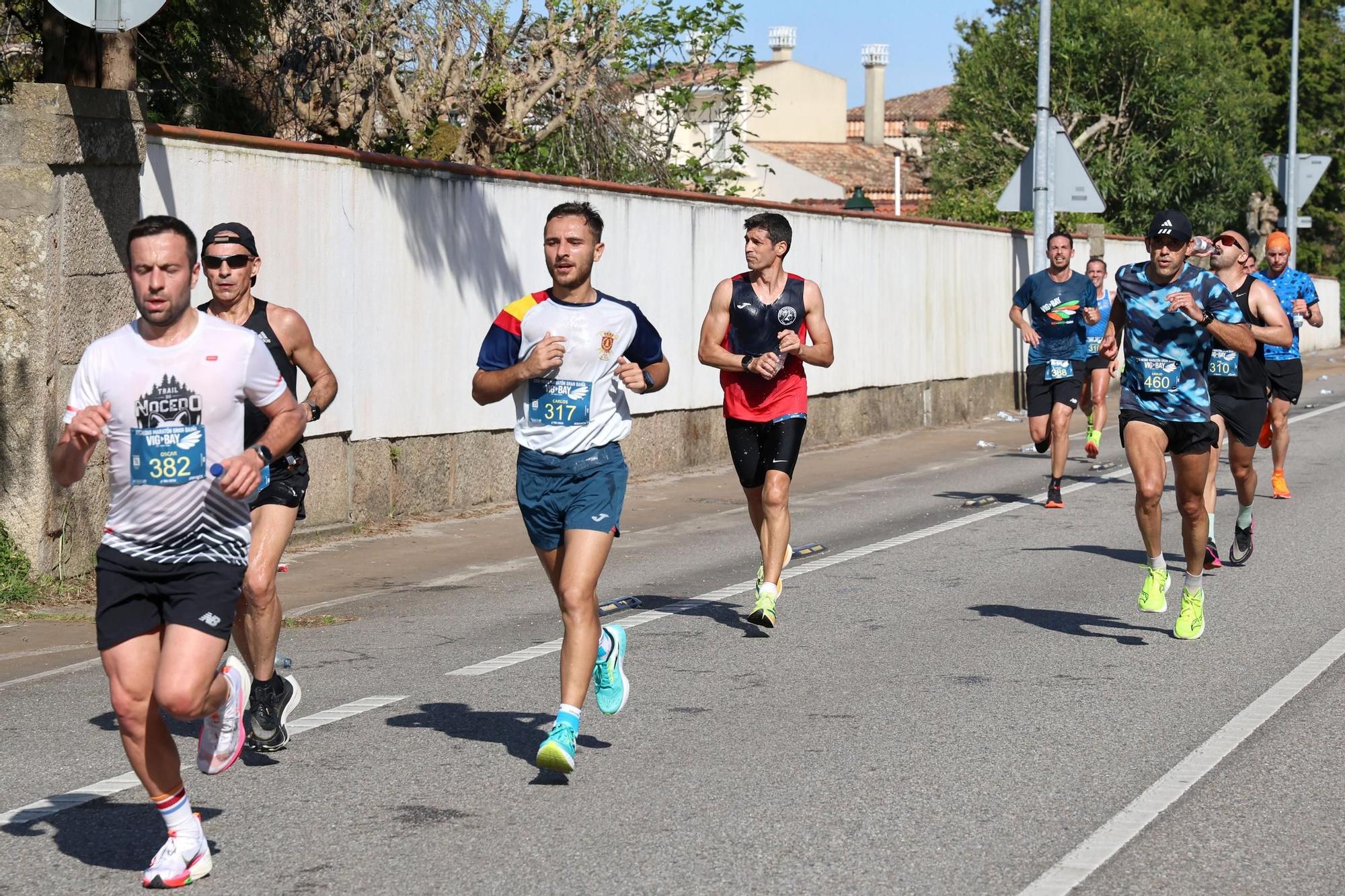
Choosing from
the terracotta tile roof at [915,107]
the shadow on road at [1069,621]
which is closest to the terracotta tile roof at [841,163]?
the terracotta tile roof at [915,107]

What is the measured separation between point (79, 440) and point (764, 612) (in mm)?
4577

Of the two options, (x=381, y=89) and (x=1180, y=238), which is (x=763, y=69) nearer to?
(x=381, y=89)

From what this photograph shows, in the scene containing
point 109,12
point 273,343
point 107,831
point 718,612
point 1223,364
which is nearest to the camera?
point 107,831

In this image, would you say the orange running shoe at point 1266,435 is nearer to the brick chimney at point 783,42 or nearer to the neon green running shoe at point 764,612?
the neon green running shoe at point 764,612

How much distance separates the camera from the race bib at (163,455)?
472 centimetres

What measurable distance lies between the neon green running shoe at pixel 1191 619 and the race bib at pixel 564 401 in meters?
3.55

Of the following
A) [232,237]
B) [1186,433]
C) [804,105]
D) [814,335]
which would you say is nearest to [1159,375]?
[1186,433]

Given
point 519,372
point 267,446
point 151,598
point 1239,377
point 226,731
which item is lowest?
point 226,731

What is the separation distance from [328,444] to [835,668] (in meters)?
5.48

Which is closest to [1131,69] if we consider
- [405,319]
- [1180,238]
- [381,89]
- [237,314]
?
[381,89]

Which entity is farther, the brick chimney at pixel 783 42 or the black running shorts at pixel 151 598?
the brick chimney at pixel 783 42

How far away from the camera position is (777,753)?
621 centimetres

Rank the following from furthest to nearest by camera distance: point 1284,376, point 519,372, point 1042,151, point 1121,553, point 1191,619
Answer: point 1042,151 → point 1284,376 → point 1121,553 → point 1191,619 → point 519,372

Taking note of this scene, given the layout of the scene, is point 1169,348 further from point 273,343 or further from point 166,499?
point 166,499
